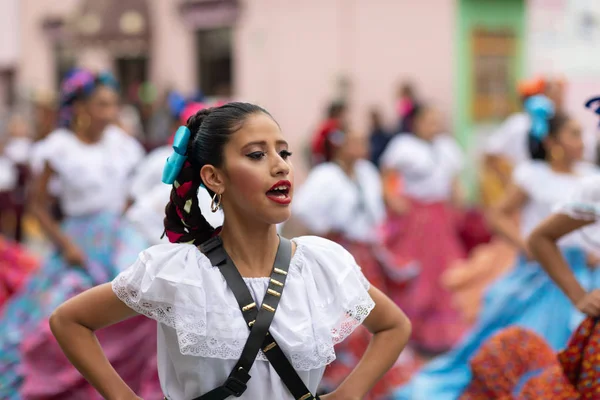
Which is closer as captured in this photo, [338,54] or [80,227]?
[80,227]

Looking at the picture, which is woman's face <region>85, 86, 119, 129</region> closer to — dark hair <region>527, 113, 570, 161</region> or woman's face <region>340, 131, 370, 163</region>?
woman's face <region>340, 131, 370, 163</region>

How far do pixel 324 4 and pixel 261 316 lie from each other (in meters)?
13.0

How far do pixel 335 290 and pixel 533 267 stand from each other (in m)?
3.30

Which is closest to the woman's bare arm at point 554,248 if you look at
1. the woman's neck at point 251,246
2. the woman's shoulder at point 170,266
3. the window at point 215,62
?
the woman's neck at point 251,246

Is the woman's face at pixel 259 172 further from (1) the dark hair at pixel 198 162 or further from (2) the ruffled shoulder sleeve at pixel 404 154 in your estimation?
(2) the ruffled shoulder sleeve at pixel 404 154

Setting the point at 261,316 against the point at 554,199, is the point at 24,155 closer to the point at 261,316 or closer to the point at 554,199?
the point at 554,199

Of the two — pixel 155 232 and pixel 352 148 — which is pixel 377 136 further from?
pixel 155 232

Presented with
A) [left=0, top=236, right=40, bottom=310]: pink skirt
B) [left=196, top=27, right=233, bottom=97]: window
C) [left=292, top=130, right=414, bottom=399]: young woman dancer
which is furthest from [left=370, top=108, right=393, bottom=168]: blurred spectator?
[left=0, top=236, right=40, bottom=310]: pink skirt

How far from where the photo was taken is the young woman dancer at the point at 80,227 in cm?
588

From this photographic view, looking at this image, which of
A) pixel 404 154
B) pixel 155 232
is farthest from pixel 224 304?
pixel 404 154

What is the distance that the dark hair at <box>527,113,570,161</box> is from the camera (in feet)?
20.0

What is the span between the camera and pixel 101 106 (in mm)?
6270

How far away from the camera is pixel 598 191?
156 inches

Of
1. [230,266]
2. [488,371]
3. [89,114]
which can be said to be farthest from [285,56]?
[230,266]
